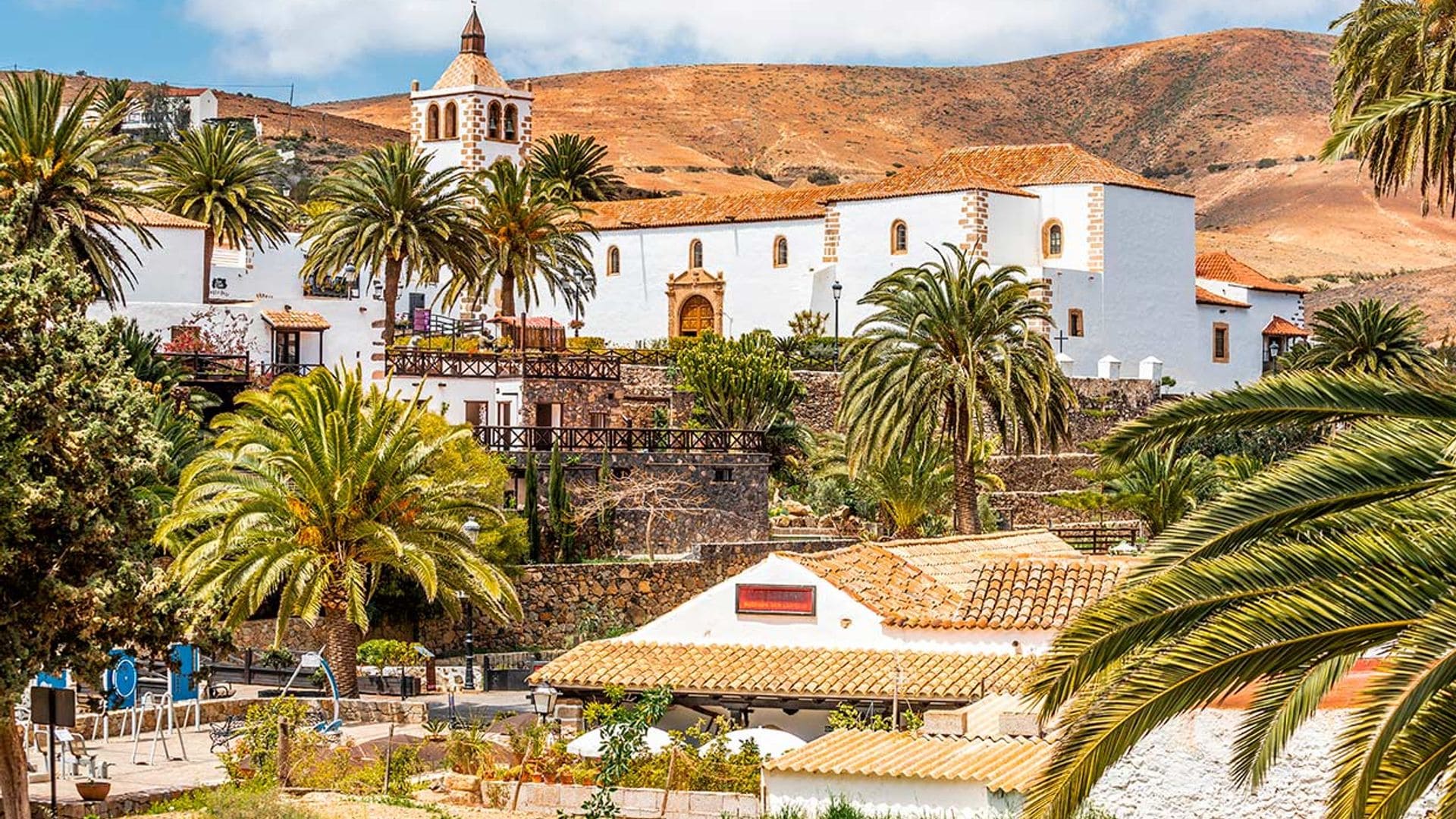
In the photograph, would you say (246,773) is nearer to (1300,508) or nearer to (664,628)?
(664,628)

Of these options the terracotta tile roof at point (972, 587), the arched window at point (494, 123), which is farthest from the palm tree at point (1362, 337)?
the arched window at point (494, 123)

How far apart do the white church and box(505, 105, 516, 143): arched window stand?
3.0 inches

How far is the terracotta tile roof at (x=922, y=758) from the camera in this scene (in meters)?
18.2

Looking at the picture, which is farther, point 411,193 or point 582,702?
point 411,193

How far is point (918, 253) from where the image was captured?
62.8 m

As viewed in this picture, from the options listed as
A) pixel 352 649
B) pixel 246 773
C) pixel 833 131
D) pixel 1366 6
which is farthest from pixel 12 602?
pixel 833 131

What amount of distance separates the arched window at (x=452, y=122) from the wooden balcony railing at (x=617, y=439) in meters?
24.3

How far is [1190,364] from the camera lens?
66.2m

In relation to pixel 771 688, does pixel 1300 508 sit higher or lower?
higher

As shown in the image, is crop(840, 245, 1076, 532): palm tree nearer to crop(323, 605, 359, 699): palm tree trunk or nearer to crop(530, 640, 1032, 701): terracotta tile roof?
crop(323, 605, 359, 699): palm tree trunk

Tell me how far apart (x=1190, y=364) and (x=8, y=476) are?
172 ft

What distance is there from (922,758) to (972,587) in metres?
8.74

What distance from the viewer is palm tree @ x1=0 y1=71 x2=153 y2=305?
40.9 metres

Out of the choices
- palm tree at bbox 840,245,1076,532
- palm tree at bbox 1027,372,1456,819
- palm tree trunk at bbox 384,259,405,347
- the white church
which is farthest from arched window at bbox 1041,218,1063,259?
palm tree at bbox 1027,372,1456,819
